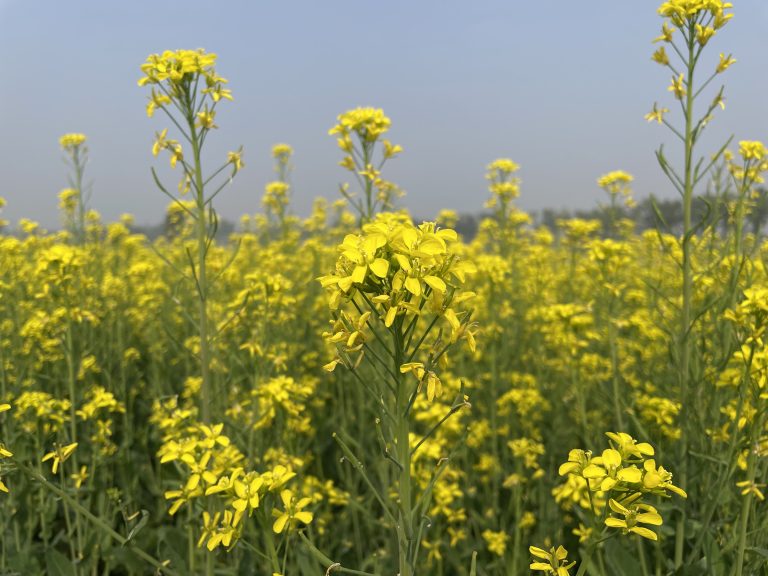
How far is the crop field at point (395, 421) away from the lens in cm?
138

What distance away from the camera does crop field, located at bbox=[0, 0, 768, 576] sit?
1.38m

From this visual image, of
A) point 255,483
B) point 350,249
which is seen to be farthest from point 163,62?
point 255,483

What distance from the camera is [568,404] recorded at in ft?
15.2

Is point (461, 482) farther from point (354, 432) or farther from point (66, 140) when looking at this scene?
point (66, 140)

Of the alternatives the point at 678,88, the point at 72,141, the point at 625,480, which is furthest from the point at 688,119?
the point at 72,141

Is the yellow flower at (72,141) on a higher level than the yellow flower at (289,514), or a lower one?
higher

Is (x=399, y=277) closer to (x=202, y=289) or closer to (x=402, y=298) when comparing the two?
(x=402, y=298)

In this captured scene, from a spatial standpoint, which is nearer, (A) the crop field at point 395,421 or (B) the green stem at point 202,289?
(A) the crop field at point 395,421

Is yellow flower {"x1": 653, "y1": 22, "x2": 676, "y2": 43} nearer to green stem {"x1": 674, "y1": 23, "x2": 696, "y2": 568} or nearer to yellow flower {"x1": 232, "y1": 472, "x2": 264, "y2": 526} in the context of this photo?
green stem {"x1": 674, "y1": 23, "x2": 696, "y2": 568}

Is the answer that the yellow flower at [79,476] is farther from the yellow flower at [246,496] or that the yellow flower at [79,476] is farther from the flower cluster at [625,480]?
the flower cluster at [625,480]

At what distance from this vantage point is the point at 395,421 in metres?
1.38

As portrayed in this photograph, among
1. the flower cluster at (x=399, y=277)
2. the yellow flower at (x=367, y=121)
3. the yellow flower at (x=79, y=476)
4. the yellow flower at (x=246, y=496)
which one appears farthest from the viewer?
the yellow flower at (x=367, y=121)

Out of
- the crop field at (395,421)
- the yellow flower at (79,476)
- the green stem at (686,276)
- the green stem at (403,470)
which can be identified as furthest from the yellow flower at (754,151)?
the yellow flower at (79,476)

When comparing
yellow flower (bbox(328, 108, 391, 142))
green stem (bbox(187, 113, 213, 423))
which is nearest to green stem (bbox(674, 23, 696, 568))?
yellow flower (bbox(328, 108, 391, 142))
